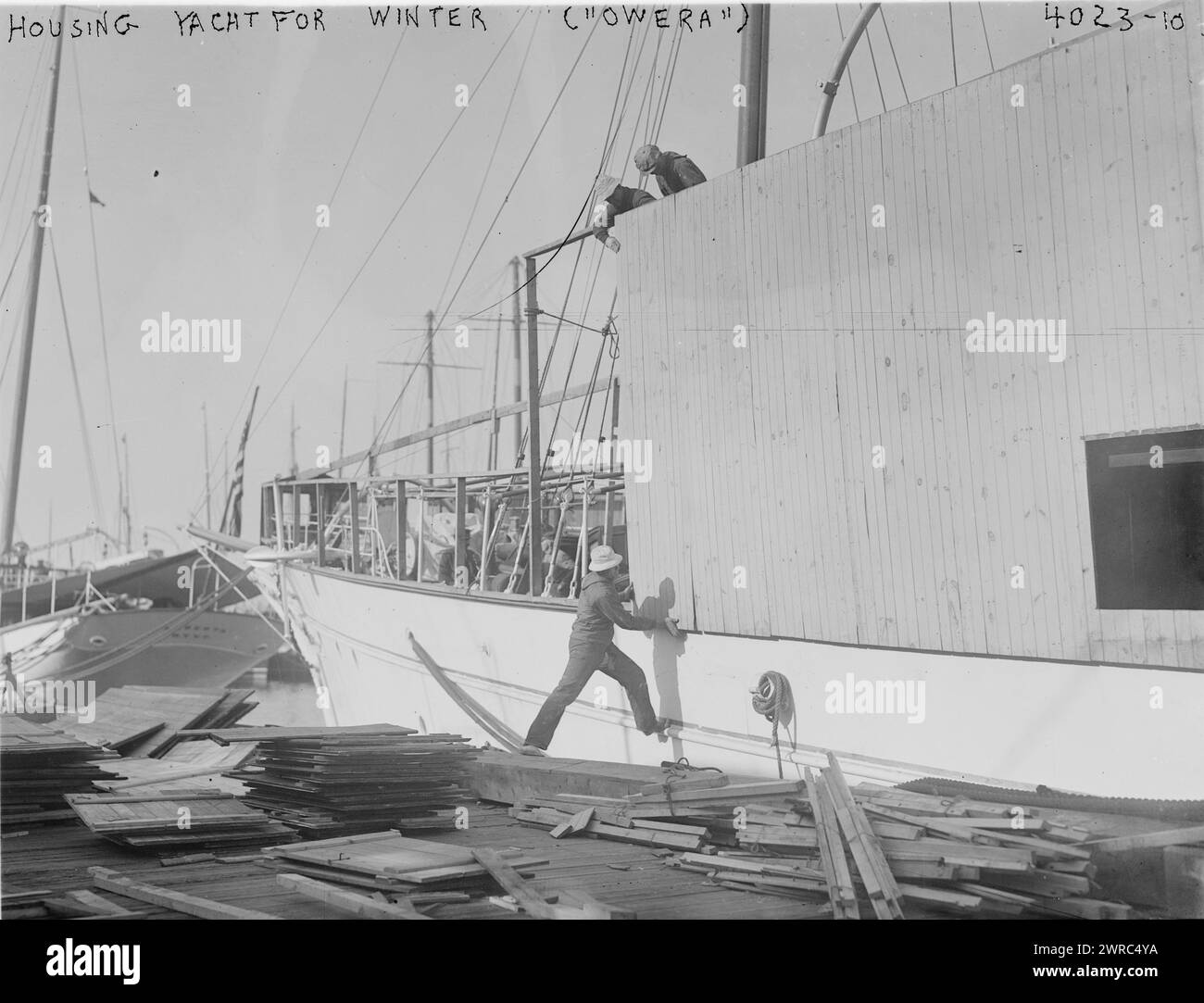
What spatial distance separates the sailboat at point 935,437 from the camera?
5816 millimetres

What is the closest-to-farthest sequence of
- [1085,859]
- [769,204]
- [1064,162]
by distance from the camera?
1. [1085,859]
2. [1064,162]
3. [769,204]

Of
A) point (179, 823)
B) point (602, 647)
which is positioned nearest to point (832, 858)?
point (179, 823)

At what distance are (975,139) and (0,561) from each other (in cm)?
1103

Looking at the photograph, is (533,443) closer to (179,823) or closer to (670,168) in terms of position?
(670,168)

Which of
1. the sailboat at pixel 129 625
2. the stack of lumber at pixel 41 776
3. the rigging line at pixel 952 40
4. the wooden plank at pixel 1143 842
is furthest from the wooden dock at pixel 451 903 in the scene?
the sailboat at pixel 129 625

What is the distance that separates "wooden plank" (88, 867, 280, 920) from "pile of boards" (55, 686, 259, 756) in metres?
4.85

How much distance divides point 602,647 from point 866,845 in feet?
13.6

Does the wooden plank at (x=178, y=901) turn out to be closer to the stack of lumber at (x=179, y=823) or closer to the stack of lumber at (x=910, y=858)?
the stack of lumber at (x=179, y=823)

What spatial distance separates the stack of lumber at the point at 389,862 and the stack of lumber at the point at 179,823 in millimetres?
456

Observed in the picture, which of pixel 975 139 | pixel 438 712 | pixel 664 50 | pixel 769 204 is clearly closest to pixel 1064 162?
pixel 975 139

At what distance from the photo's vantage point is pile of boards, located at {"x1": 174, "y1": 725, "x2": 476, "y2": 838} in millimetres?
6480

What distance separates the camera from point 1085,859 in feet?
14.8
